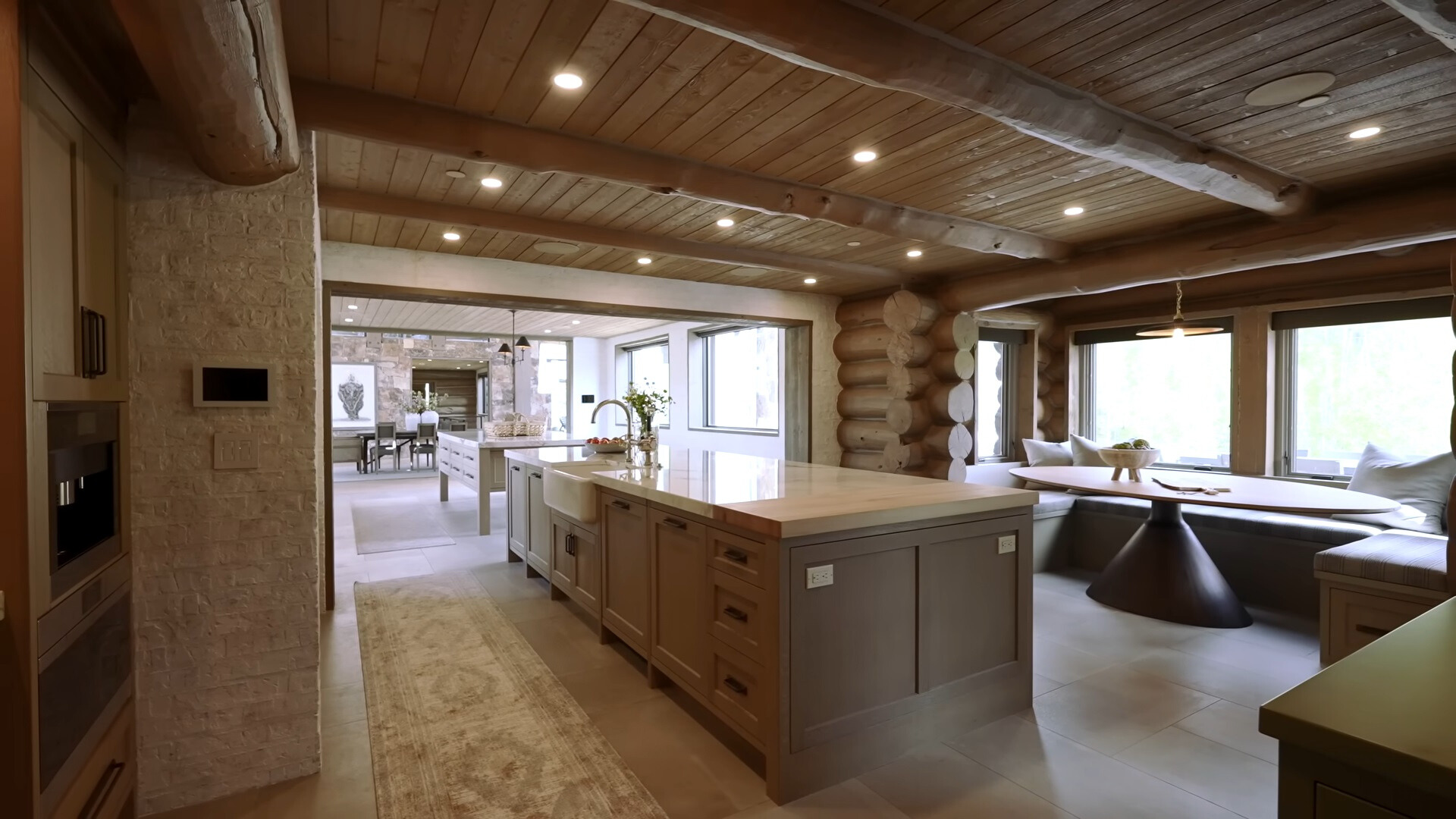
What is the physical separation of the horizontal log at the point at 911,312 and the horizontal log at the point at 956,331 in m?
0.09

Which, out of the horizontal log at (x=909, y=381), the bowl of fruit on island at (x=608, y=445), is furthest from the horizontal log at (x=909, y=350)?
Answer: the bowl of fruit on island at (x=608, y=445)

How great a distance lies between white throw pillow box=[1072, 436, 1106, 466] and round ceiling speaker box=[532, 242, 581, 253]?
15.5 feet

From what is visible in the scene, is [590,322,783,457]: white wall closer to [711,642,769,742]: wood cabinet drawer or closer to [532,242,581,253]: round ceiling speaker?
[532,242,581,253]: round ceiling speaker

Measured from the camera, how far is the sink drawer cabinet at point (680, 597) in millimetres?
2629

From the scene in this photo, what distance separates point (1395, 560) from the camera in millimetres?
3102

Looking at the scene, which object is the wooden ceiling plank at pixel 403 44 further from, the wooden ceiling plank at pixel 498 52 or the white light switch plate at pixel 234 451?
the white light switch plate at pixel 234 451

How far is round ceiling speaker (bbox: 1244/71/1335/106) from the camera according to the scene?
238cm

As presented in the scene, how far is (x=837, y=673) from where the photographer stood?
91.5 inches

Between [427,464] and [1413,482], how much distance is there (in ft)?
43.4

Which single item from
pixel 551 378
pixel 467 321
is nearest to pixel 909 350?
pixel 467 321

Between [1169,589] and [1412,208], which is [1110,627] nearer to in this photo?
[1169,589]

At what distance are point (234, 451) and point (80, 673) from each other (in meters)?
0.80

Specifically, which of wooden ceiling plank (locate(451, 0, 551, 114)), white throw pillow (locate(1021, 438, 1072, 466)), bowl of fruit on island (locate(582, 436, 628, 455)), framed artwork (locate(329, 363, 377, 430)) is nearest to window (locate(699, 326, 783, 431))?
white throw pillow (locate(1021, 438, 1072, 466))

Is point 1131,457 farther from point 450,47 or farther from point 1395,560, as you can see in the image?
point 450,47
